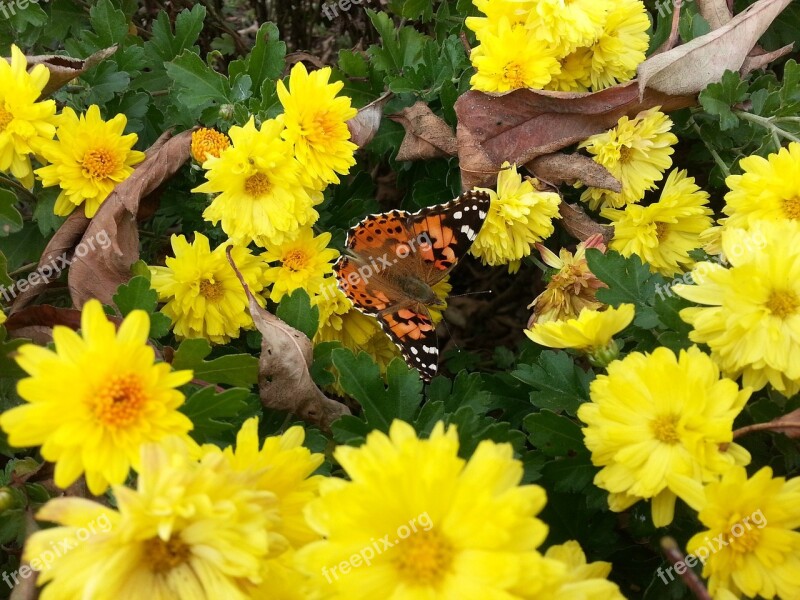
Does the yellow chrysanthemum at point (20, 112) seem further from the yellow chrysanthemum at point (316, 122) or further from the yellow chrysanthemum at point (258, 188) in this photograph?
the yellow chrysanthemum at point (316, 122)

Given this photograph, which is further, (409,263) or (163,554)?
(409,263)

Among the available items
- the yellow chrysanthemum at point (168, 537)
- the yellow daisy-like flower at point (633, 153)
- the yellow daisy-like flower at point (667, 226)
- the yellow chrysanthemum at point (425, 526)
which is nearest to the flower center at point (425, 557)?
the yellow chrysanthemum at point (425, 526)

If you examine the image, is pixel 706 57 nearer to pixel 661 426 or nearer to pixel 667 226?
pixel 667 226

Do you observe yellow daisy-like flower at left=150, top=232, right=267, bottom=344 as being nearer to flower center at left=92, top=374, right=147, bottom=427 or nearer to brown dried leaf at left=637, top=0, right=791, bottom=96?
flower center at left=92, top=374, right=147, bottom=427

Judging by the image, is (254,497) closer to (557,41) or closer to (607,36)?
(557,41)

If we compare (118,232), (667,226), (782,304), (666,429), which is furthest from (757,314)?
(118,232)
